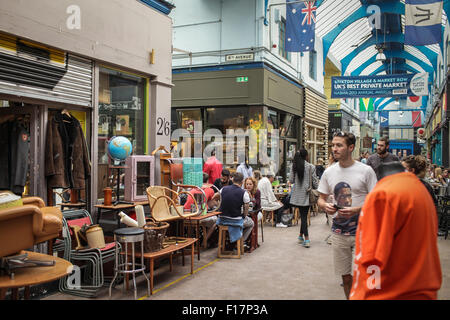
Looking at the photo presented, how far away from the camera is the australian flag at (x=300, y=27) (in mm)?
11555

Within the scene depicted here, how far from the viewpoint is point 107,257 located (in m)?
5.67

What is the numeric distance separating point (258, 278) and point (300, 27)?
831cm

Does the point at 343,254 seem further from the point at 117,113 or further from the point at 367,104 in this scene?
the point at 367,104

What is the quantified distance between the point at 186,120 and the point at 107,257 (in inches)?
363

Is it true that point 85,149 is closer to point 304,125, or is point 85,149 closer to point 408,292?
point 408,292

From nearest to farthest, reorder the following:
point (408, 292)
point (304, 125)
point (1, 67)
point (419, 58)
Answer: point (408, 292) → point (1, 67) → point (304, 125) → point (419, 58)

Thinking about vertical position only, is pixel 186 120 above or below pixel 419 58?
below

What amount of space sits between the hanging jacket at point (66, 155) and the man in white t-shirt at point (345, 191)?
380 centimetres

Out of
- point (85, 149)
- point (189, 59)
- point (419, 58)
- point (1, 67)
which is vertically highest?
point (419, 58)

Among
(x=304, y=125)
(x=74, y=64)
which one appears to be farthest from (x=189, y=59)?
(x=74, y=64)

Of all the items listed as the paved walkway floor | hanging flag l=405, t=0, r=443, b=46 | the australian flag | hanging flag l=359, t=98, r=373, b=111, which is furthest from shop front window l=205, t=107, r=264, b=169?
hanging flag l=359, t=98, r=373, b=111

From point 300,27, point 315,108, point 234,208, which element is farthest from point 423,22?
point 315,108

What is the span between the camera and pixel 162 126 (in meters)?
8.20

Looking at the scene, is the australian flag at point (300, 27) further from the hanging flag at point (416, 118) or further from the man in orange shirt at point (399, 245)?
the hanging flag at point (416, 118)
